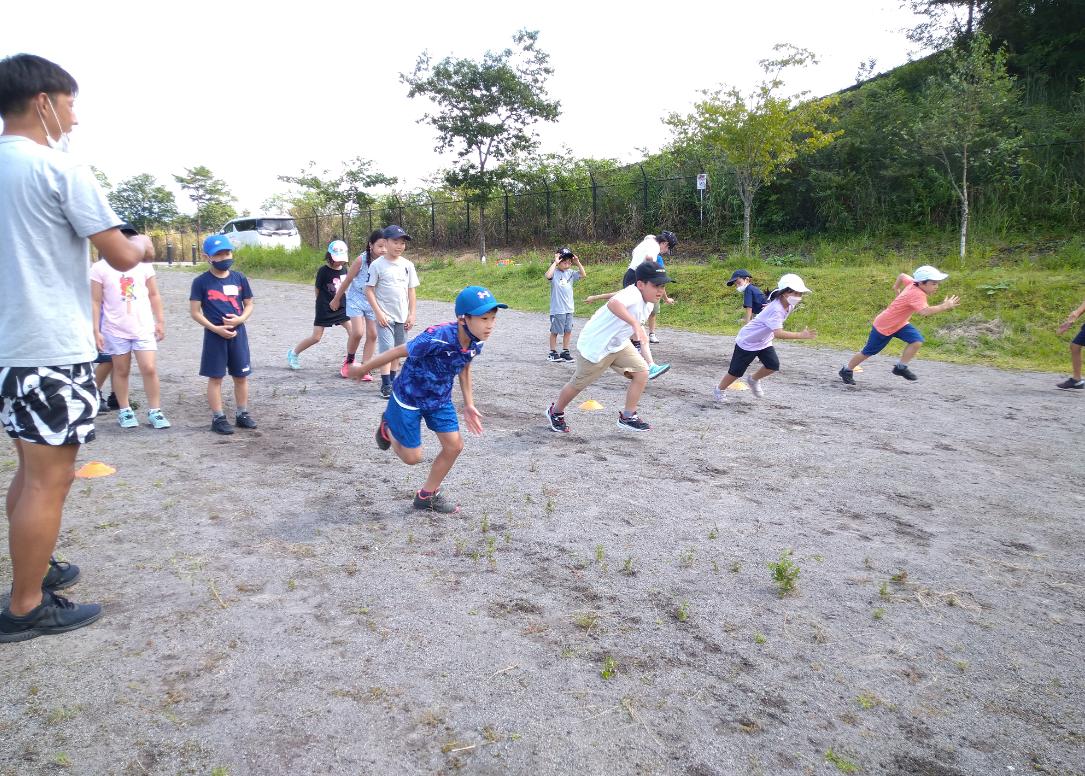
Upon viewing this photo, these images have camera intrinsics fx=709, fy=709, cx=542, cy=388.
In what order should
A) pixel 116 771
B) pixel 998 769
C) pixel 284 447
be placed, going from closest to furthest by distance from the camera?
pixel 116 771 < pixel 998 769 < pixel 284 447

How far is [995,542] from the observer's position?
4723mm

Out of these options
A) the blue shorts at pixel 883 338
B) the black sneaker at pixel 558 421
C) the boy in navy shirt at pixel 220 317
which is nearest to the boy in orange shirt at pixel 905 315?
the blue shorts at pixel 883 338

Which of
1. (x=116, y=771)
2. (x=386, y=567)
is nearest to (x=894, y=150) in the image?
(x=386, y=567)

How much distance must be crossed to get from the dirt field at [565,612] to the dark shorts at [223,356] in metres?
0.65

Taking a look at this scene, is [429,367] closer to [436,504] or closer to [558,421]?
[436,504]

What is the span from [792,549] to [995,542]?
1.44 m

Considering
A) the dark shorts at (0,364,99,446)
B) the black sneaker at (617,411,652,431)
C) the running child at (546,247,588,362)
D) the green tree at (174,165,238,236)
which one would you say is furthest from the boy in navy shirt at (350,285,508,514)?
the green tree at (174,165,238,236)

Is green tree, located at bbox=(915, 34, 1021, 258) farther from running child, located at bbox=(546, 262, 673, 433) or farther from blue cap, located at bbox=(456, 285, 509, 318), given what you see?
blue cap, located at bbox=(456, 285, 509, 318)

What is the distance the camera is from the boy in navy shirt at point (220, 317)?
6621 mm

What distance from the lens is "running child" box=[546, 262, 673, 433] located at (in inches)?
278

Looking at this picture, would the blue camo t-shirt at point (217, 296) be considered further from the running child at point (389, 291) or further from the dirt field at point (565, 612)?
the running child at point (389, 291)

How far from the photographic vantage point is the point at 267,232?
34188 mm

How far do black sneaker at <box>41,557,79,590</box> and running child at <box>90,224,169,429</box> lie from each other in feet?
10.9

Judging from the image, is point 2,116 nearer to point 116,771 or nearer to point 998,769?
point 116,771
